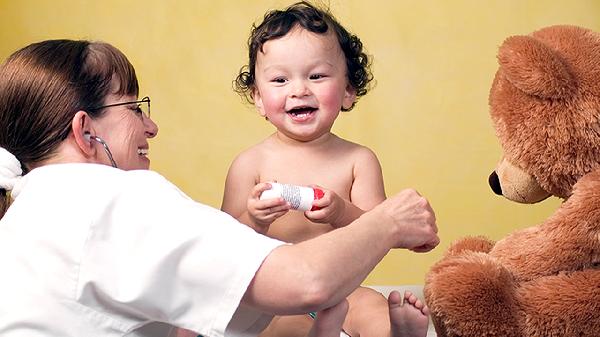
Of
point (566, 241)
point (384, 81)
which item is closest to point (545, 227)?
point (566, 241)

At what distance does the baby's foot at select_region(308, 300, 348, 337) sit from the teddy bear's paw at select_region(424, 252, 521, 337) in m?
0.17

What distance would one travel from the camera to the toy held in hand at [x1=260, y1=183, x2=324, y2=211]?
1.71m

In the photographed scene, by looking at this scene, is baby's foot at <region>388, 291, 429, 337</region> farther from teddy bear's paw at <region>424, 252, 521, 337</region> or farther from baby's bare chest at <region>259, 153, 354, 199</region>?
baby's bare chest at <region>259, 153, 354, 199</region>

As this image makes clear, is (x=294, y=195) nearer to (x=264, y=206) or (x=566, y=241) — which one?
(x=264, y=206)

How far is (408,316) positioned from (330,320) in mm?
284

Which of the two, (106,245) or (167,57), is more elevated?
(106,245)

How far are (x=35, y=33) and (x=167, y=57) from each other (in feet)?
1.50

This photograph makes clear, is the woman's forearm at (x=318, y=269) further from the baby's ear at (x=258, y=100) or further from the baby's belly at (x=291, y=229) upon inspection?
the baby's ear at (x=258, y=100)

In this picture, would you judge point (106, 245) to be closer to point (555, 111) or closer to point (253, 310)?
point (253, 310)

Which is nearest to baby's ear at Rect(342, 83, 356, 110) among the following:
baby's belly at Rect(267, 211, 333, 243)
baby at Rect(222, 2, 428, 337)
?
baby at Rect(222, 2, 428, 337)

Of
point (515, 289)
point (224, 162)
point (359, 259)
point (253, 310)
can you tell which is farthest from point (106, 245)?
point (224, 162)

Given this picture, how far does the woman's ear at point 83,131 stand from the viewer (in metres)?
1.50

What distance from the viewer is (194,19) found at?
318cm

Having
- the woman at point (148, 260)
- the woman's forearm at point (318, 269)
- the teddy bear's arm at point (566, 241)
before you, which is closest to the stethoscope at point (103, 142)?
the woman at point (148, 260)
